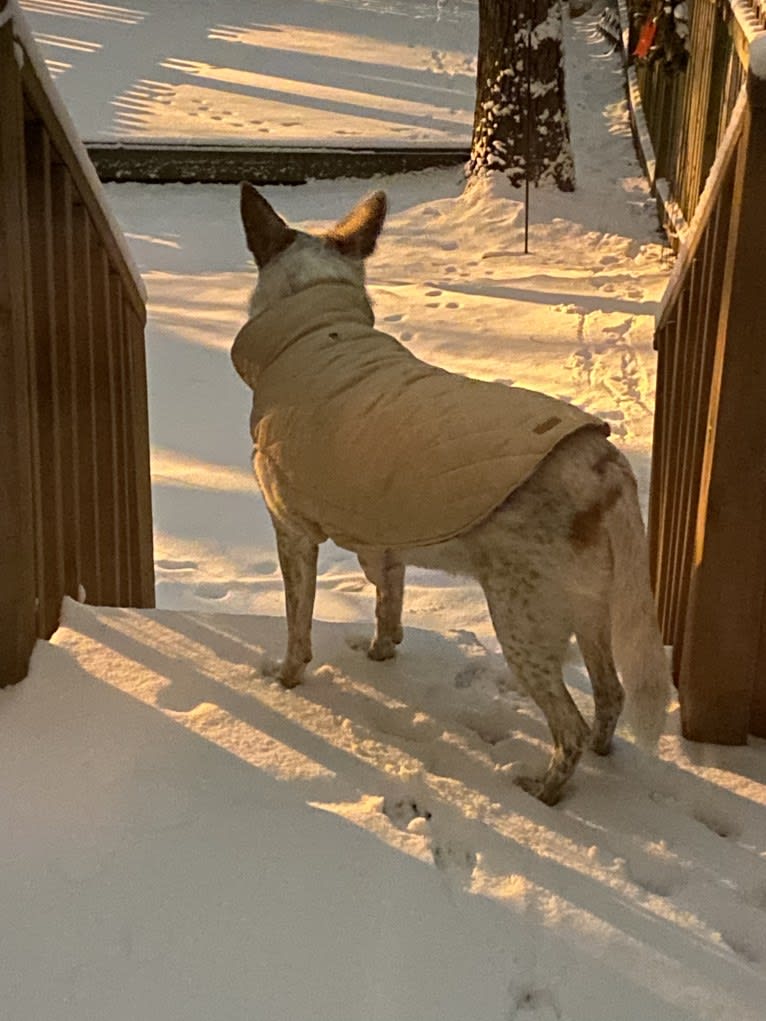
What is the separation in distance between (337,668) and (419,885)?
96 centimetres

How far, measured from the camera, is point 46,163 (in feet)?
8.73

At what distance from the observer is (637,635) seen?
8.18ft

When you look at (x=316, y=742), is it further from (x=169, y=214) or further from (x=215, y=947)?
(x=169, y=214)

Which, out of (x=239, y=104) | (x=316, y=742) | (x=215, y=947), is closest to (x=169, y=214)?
(x=239, y=104)

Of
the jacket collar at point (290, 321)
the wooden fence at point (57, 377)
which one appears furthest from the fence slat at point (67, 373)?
the jacket collar at point (290, 321)

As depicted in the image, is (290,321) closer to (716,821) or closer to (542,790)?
(542,790)

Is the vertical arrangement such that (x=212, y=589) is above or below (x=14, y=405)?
below

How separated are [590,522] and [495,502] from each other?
0.20 metres

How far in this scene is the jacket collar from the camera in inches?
117

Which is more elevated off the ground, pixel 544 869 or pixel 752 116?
pixel 752 116

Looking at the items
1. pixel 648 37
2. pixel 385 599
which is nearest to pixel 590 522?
pixel 385 599

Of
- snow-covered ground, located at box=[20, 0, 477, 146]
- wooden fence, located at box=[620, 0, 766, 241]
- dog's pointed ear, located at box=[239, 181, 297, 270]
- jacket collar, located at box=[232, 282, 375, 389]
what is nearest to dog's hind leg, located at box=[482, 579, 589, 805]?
jacket collar, located at box=[232, 282, 375, 389]

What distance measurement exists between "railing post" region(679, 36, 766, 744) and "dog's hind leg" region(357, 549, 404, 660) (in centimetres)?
75

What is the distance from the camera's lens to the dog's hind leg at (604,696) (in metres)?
2.71
